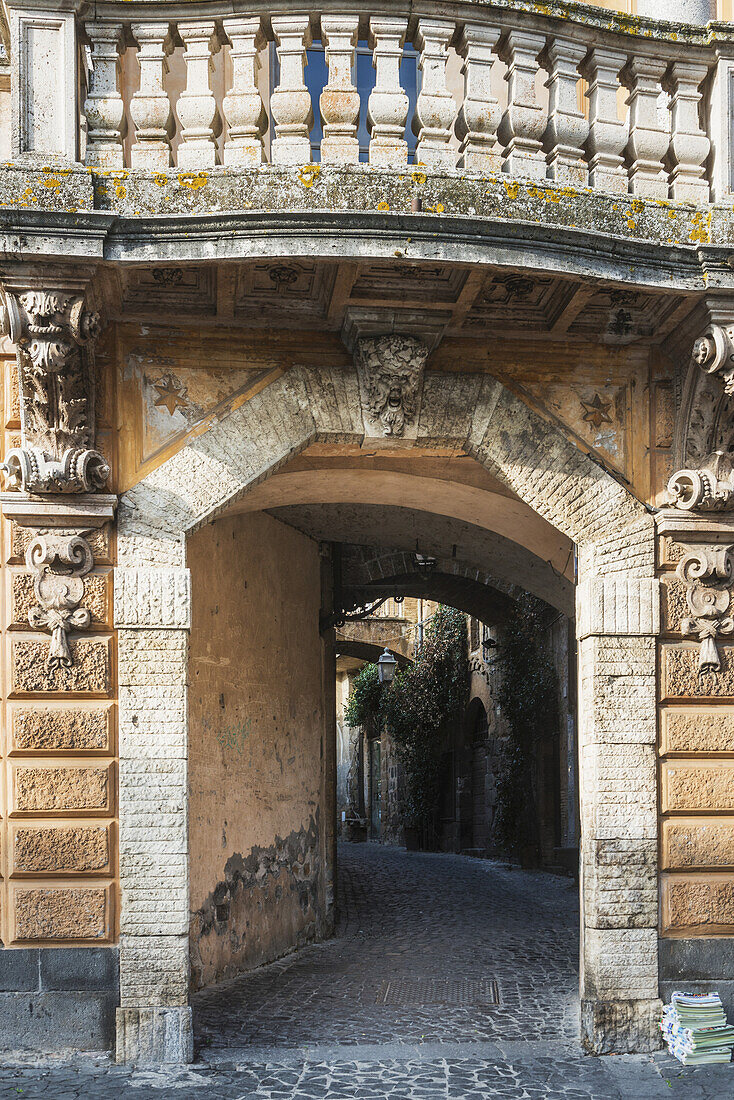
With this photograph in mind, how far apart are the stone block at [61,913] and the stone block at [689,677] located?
10.3 feet

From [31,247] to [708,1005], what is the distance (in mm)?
4995

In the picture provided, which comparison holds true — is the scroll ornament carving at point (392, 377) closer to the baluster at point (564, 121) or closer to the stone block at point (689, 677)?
the baluster at point (564, 121)

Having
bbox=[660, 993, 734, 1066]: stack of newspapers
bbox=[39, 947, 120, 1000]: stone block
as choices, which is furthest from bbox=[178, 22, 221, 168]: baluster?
bbox=[660, 993, 734, 1066]: stack of newspapers

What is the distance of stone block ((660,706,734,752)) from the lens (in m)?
6.21

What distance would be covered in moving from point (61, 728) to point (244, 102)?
3.22m

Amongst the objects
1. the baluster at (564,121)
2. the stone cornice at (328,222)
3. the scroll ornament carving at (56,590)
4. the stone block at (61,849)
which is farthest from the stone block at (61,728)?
the baluster at (564,121)

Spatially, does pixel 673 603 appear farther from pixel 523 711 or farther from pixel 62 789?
pixel 523 711

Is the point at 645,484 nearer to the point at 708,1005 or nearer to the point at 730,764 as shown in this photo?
the point at 730,764

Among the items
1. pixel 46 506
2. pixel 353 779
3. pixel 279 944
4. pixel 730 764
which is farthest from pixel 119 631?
pixel 353 779

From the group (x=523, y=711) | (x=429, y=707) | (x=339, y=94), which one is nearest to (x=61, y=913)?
(x=339, y=94)

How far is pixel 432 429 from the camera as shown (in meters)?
6.31

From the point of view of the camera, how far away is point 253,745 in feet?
28.2

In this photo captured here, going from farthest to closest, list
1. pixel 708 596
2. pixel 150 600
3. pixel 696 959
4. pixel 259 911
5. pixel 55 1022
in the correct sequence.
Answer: pixel 259 911 → pixel 708 596 → pixel 696 959 → pixel 150 600 → pixel 55 1022

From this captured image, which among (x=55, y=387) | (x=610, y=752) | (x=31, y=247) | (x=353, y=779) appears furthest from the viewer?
(x=353, y=779)
